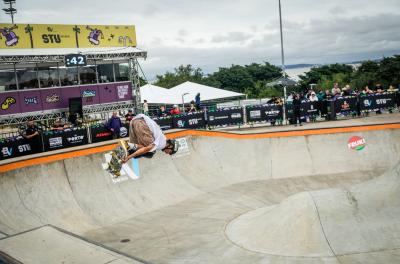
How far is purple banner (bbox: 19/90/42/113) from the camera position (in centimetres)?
2334

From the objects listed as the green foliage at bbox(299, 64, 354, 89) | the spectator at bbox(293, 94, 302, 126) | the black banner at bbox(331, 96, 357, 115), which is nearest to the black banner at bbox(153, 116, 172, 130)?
the spectator at bbox(293, 94, 302, 126)

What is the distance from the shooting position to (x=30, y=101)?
23688mm

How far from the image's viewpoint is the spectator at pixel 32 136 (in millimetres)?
14180

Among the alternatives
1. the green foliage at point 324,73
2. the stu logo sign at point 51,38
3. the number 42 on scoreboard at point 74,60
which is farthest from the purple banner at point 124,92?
the green foliage at point 324,73

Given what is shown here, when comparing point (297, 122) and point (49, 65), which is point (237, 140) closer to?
point (297, 122)

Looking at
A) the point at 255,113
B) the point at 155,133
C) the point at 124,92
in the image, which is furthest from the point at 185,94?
the point at 155,133

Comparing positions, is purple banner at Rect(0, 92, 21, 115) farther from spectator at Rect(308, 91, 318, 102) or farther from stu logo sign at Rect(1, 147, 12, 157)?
spectator at Rect(308, 91, 318, 102)

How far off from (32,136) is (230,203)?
807cm

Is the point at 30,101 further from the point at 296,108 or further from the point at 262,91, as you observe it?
the point at 262,91

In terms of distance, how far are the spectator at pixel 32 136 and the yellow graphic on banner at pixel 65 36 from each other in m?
11.4

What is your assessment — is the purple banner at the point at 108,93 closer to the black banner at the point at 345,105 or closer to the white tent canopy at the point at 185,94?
the white tent canopy at the point at 185,94

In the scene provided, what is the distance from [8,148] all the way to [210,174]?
759 centimetres

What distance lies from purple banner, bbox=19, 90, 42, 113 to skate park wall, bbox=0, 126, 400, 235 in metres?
13.2

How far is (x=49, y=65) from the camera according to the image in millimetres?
24688
